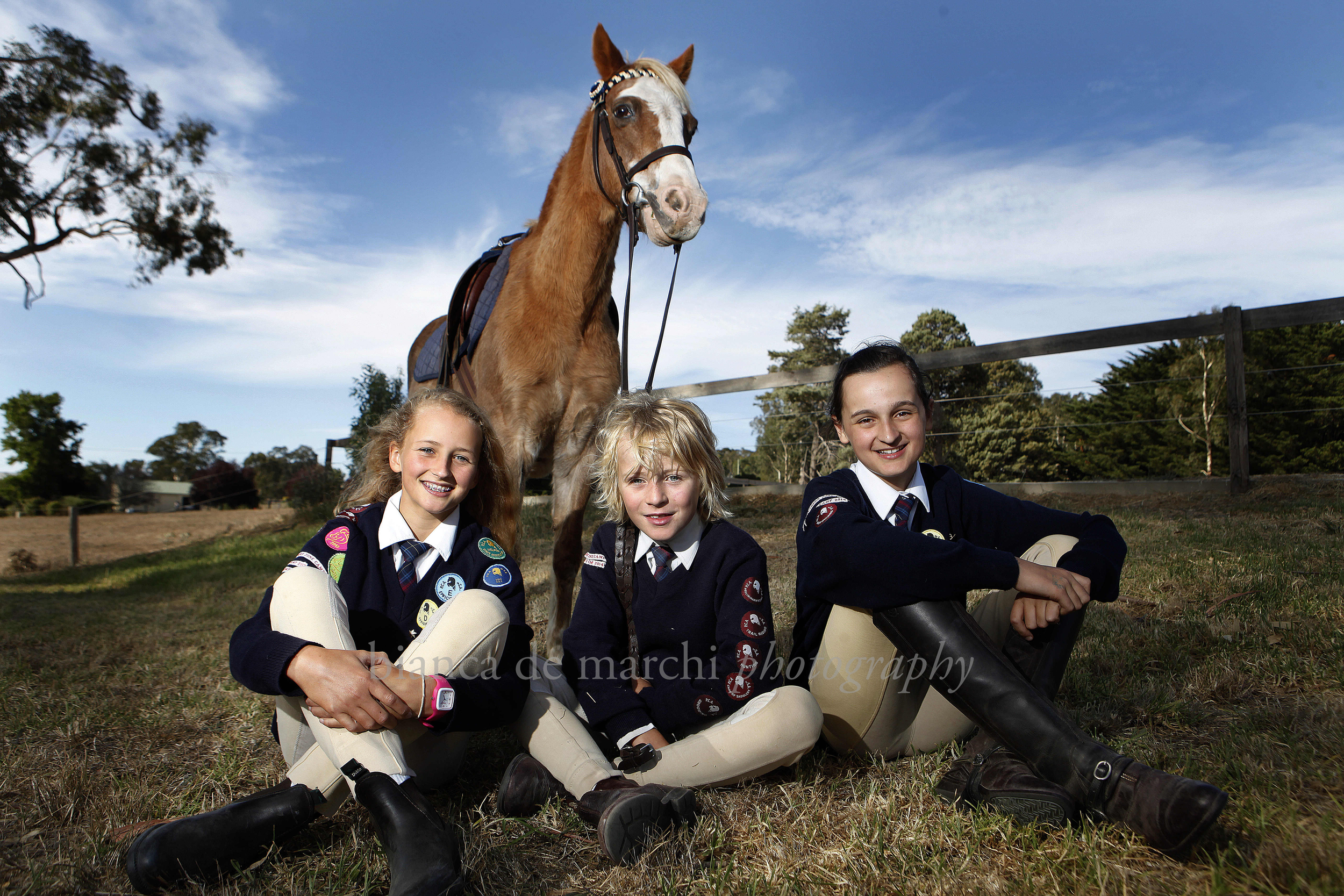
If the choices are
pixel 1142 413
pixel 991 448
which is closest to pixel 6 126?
pixel 991 448

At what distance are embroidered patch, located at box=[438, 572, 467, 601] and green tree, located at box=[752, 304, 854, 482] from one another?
7.25 m

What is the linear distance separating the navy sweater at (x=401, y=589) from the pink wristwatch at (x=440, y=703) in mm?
91

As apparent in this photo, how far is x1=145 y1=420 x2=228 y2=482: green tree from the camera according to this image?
4856cm

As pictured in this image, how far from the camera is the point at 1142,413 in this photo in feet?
55.0

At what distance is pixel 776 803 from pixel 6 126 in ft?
47.5

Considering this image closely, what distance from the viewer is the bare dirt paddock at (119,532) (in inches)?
545

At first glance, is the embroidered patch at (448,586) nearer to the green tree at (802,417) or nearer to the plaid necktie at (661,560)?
the plaid necktie at (661,560)

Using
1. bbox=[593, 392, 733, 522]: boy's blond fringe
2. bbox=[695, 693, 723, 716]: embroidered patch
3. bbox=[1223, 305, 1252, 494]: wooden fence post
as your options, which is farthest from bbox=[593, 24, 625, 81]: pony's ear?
bbox=[1223, 305, 1252, 494]: wooden fence post

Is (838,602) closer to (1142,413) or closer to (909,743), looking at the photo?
(909,743)

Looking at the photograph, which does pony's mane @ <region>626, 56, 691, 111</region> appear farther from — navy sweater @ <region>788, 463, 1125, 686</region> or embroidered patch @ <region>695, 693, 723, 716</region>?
embroidered patch @ <region>695, 693, 723, 716</region>

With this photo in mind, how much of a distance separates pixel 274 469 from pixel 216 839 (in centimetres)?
2746

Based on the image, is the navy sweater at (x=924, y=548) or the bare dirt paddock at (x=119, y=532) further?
the bare dirt paddock at (x=119, y=532)

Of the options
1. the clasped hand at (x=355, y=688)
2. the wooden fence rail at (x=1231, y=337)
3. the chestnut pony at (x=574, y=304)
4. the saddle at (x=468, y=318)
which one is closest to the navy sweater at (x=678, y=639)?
the clasped hand at (x=355, y=688)

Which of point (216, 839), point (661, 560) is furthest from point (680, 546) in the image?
point (216, 839)
